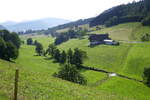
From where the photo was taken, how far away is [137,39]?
169375mm

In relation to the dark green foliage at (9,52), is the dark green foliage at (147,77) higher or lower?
lower

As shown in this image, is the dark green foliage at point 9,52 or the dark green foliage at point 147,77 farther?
the dark green foliage at point 9,52

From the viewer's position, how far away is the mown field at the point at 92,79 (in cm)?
3581

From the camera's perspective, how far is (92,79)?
9538 cm

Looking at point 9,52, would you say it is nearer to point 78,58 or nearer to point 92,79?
point 78,58

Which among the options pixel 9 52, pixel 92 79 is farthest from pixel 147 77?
pixel 9 52

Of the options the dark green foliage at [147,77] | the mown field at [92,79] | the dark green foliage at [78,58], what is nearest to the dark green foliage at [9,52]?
the mown field at [92,79]

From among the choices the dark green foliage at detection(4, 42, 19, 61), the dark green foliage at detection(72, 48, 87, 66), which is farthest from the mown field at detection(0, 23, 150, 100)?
the dark green foliage at detection(4, 42, 19, 61)

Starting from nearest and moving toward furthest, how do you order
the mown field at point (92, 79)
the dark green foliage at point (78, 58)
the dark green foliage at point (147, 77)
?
the mown field at point (92, 79) → the dark green foliage at point (147, 77) → the dark green foliage at point (78, 58)

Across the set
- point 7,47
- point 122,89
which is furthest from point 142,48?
point 7,47

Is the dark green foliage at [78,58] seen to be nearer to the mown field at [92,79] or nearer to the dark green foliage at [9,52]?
the mown field at [92,79]

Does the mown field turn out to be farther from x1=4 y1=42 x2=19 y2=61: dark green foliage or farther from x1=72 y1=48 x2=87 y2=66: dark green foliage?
x1=4 y1=42 x2=19 y2=61: dark green foliage

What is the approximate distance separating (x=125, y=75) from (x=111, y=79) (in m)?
9.66

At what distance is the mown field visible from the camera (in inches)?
1410
